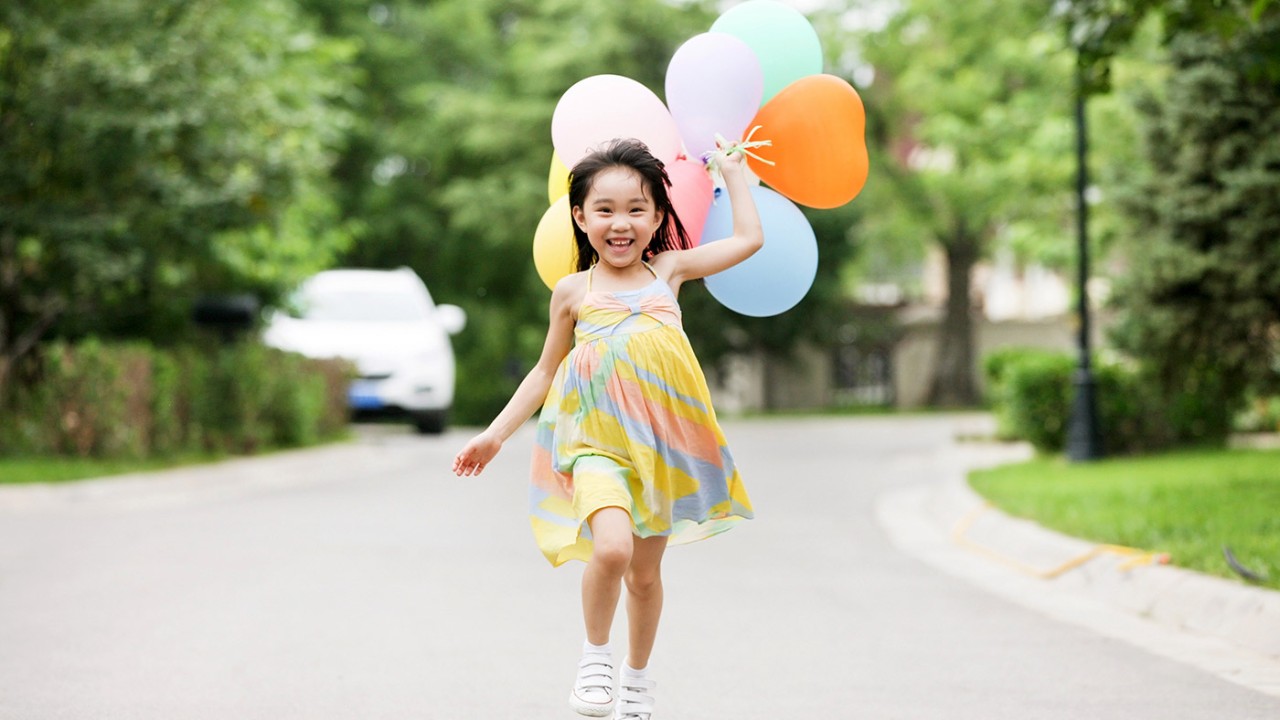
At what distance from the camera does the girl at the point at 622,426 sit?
14.8ft

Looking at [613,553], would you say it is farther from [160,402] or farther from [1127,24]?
[160,402]

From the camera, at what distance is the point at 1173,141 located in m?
14.6

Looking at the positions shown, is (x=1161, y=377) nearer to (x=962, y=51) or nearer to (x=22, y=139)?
(x=22, y=139)

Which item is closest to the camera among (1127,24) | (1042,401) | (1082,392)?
(1127,24)

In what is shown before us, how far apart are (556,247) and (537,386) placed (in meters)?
0.60

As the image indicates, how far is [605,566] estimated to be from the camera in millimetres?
4418

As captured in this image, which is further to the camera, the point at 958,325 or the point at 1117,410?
the point at 958,325

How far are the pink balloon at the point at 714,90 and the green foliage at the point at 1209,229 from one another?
30.5 feet

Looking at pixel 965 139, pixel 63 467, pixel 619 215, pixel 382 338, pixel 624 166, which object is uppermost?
pixel 965 139

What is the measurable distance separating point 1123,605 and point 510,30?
3397cm

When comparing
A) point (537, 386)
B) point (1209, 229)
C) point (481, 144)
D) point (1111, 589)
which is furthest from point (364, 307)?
point (537, 386)

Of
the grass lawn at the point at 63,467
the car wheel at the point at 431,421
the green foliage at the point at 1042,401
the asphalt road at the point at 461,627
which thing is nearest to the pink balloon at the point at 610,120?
the asphalt road at the point at 461,627

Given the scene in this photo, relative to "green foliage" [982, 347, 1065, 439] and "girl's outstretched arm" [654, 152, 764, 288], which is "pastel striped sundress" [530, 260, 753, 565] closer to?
"girl's outstretched arm" [654, 152, 764, 288]

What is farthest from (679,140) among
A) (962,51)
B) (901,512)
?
(962,51)
